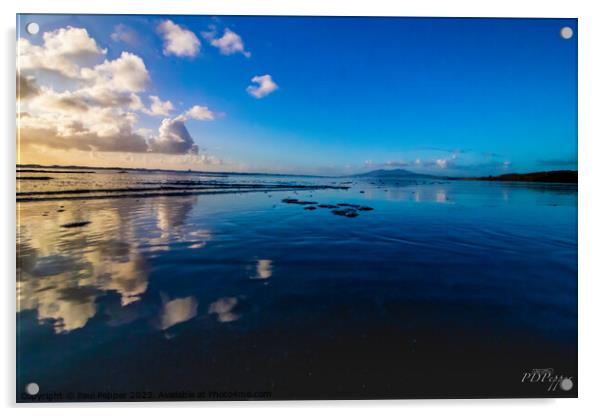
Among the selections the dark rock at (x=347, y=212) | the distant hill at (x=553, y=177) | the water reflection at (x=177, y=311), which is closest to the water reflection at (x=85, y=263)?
the water reflection at (x=177, y=311)

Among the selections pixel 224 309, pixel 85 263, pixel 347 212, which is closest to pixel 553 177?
pixel 347 212

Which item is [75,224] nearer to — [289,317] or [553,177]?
[289,317]

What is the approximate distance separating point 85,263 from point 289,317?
3302 millimetres

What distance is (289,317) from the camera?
312cm

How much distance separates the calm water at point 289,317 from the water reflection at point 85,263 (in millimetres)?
23

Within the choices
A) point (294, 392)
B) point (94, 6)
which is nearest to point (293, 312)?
point (294, 392)

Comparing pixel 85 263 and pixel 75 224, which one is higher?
pixel 75 224

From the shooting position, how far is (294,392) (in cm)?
296

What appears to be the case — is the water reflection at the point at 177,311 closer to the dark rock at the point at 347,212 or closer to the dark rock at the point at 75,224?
the dark rock at the point at 75,224

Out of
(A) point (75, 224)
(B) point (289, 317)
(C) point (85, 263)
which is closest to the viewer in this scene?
(B) point (289, 317)

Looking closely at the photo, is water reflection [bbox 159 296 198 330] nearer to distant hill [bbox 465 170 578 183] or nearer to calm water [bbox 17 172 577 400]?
calm water [bbox 17 172 577 400]

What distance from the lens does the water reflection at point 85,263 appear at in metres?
3.28

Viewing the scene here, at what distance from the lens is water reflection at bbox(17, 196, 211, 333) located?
3277 mm

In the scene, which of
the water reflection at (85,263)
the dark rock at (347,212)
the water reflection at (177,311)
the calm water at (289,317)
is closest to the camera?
the calm water at (289,317)
